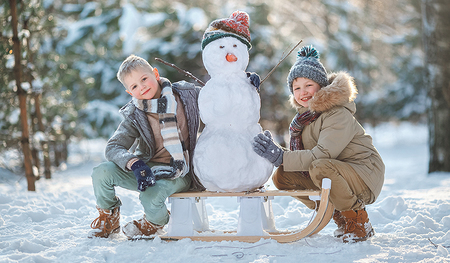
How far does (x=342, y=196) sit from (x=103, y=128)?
17.4 feet

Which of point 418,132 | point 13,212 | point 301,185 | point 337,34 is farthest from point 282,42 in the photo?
point 418,132

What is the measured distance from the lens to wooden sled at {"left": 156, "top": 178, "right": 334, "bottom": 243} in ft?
8.37

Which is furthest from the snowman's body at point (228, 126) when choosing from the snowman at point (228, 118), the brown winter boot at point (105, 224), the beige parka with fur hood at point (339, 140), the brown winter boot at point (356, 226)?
the brown winter boot at point (105, 224)

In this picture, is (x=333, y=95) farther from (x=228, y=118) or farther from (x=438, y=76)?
(x=438, y=76)

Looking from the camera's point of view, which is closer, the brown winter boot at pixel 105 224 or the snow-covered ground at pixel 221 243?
the snow-covered ground at pixel 221 243

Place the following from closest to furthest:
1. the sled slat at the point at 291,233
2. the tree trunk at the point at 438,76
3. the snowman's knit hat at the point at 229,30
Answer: the sled slat at the point at 291,233 → the snowman's knit hat at the point at 229,30 → the tree trunk at the point at 438,76

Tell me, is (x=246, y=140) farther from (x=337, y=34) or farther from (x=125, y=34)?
(x=337, y=34)

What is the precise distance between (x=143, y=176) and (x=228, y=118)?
68 centimetres

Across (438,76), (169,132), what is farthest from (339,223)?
(438,76)

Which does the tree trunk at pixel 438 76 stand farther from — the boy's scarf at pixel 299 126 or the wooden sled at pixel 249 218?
the wooden sled at pixel 249 218

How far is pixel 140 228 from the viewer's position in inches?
109

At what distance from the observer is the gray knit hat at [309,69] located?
2.75m

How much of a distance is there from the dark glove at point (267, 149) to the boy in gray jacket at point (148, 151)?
52cm

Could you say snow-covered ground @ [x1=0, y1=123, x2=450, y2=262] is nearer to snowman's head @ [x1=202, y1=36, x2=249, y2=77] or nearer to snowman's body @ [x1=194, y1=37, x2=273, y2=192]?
snowman's body @ [x1=194, y1=37, x2=273, y2=192]
